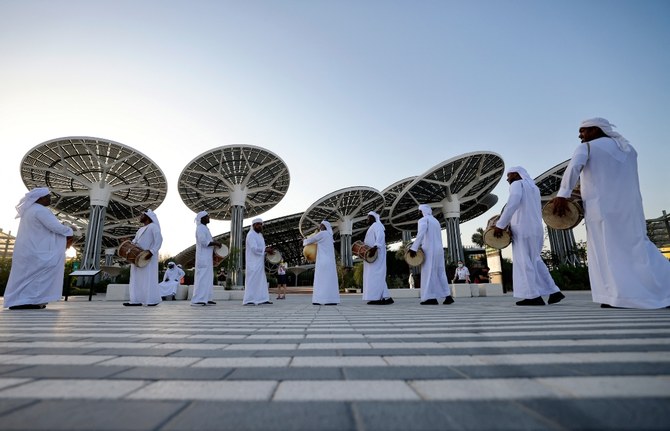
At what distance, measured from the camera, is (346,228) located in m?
43.2

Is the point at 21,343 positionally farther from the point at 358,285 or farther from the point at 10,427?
the point at 358,285

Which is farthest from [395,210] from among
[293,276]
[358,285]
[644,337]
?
[644,337]

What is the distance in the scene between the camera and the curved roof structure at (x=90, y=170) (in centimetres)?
2709

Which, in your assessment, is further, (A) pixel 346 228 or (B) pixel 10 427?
(A) pixel 346 228

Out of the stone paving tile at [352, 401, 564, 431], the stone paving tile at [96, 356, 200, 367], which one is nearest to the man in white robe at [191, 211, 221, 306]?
the stone paving tile at [96, 356, 200, 367]

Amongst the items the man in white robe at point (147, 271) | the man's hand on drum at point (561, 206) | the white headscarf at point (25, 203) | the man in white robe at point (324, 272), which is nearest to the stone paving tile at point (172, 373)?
the man's hand on drum at point (561, 206)

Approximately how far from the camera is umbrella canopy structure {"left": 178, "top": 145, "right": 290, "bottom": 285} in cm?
2905

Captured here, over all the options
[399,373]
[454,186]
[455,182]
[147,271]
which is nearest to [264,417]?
[399,373]

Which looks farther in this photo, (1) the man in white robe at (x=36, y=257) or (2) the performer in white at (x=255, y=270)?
(2) the performer in white at (x=255, y=270)

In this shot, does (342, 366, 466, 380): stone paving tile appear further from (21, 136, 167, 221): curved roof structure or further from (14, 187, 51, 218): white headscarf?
(21, 136, 167, 221): curved roof structure

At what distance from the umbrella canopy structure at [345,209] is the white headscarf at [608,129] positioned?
33174 mm

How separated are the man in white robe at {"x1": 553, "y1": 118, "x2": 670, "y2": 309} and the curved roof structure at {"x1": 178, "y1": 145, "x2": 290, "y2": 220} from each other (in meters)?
26.4

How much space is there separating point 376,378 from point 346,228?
42.0 m

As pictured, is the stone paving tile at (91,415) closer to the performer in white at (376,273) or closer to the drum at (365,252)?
the drum at (365,252)
